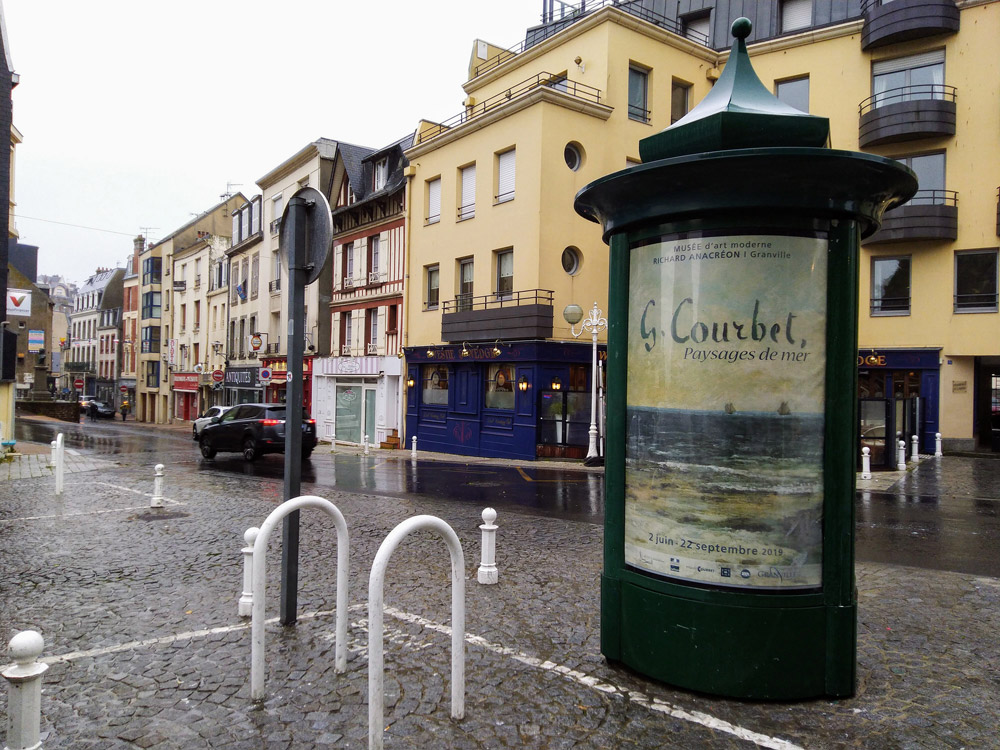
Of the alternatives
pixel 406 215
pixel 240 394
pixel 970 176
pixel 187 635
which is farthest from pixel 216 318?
pixel 187 635

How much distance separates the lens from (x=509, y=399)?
22609mm

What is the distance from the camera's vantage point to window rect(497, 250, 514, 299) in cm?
2286

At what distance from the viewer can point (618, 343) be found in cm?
441

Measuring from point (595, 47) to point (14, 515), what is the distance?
21021 millimetres

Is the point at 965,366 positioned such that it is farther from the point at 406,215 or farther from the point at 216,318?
the point at 216,318

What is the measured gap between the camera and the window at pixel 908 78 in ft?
74.4

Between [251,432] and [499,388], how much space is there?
7845 mm

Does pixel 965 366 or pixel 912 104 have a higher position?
pixel 912 104

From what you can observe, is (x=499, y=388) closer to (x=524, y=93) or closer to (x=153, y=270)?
(x=524, y=93)

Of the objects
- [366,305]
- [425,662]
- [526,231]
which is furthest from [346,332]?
[425,662]

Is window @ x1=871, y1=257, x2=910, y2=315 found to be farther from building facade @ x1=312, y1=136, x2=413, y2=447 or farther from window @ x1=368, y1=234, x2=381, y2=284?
window @ x1=368, y1=234, x2=381, y2=284

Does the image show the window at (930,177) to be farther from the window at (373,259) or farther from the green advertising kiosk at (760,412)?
the green advertising kiosk at (760,412)

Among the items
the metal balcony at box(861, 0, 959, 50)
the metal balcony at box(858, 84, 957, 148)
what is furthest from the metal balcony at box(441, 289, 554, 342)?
the metal balcony at box(861, 0, 959, 50)

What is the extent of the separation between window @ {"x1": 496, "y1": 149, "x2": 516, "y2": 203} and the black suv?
32.0 feet
